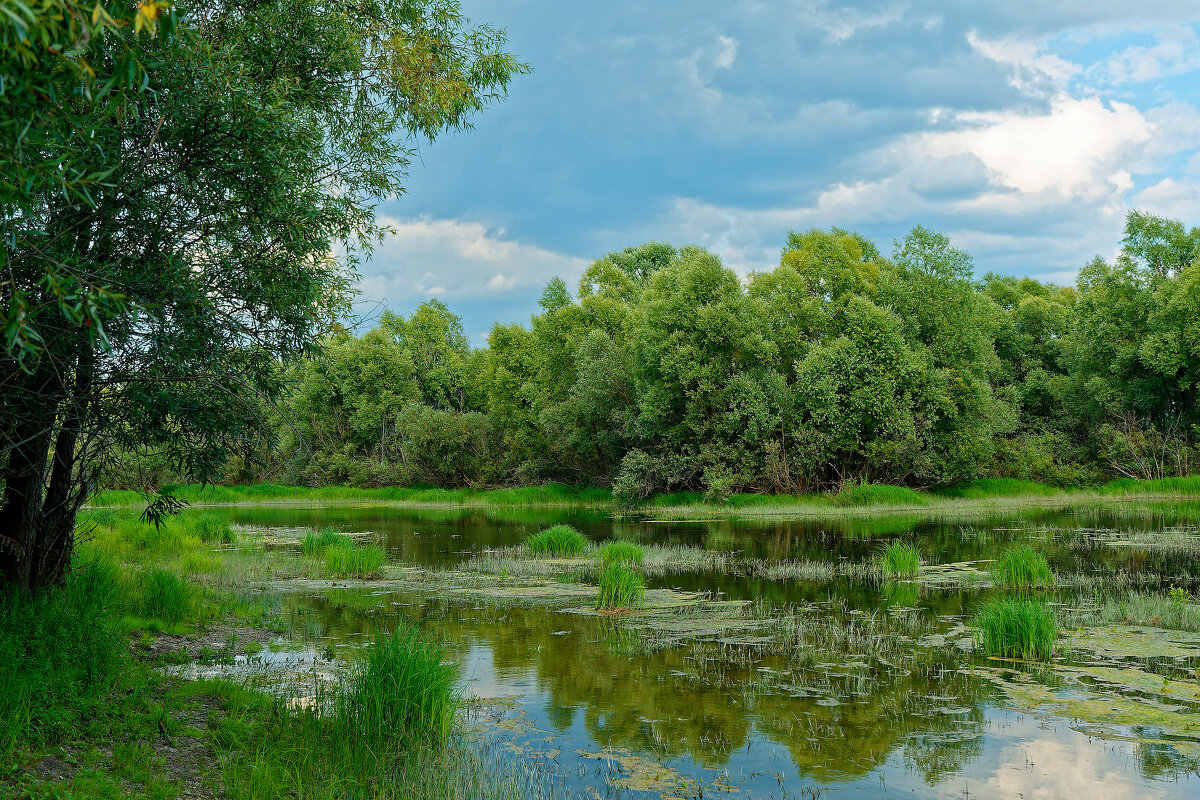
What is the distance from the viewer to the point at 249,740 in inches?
338

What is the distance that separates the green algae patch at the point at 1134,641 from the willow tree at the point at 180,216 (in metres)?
12.9

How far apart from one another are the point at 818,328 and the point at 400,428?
3425 cm

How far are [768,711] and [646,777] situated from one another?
2.60 metres

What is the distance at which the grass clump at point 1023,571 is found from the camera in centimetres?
1848

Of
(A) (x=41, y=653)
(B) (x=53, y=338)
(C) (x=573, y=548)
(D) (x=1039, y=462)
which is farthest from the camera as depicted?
(D) (x=1039, y=462)

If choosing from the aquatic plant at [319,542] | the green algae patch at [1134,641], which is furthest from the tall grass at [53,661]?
the aquatic plant at [319,542]

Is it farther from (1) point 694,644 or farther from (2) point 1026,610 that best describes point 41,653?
(2) point 1026,610

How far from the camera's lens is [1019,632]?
41.8 feet

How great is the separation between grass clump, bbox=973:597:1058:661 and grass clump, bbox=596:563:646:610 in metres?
6.99

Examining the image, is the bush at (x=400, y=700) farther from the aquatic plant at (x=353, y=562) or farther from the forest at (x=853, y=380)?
the forest at (x=853, y=380)

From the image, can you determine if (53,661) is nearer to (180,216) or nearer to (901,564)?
(180,216)

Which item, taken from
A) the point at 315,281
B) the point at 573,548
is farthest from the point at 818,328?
the point at 315,281

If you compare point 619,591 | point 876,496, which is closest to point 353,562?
point 619,591

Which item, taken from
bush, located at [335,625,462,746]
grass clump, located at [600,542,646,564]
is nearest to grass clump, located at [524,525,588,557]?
grass clump, located at [600,542,646,564]
